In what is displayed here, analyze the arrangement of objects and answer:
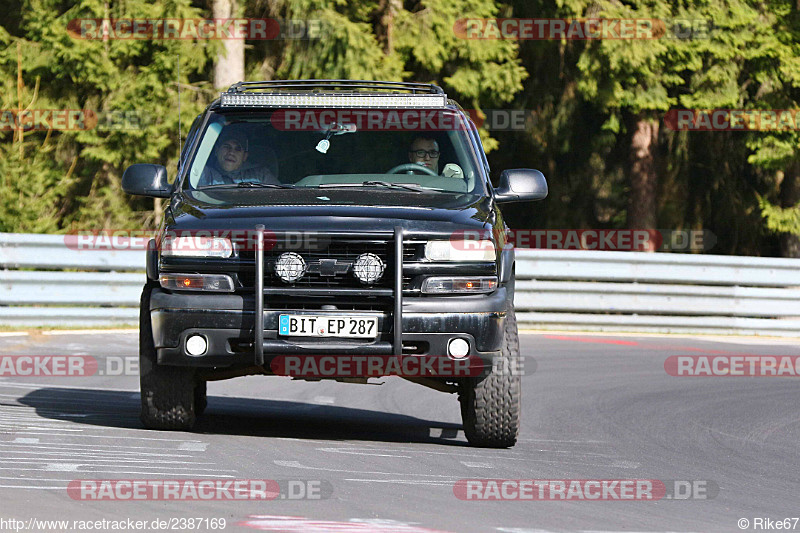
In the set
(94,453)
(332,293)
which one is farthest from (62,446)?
(332,293)

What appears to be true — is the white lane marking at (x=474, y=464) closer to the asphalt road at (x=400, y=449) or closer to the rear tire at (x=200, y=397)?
the asphalt road at (x=400, y=449)

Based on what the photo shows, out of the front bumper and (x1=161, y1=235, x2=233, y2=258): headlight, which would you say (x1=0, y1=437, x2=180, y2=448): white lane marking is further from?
(x1=161, y1=235, x2=233, y2=258): headlight

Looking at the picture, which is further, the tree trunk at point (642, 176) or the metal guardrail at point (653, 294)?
the tree trunk at point (642, 176)

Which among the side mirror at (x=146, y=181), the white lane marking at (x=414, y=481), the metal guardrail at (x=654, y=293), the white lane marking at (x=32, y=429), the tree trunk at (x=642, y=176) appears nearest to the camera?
the white lane marking at (x=414, y=481)

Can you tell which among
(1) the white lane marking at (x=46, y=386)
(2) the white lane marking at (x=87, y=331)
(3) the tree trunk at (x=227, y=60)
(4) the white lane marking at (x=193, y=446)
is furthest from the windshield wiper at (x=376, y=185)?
(3) the tree trunk at (x=227, y=60)

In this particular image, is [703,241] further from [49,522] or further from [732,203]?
[49,522]

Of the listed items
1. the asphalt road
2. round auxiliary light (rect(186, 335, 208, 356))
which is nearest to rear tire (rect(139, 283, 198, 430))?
the asphalt road

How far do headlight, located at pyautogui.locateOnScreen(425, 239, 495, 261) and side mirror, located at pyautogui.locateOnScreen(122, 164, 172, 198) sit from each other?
73.5 inches

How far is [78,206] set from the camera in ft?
85.4

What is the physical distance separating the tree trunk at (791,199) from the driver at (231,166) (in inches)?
786

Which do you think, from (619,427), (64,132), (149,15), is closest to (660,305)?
(619,427)

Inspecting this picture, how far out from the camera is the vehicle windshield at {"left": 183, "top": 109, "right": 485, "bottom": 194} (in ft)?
27.8

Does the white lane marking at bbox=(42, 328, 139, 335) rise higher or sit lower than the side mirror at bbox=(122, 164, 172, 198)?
lower

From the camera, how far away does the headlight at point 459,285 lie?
7.52 m
